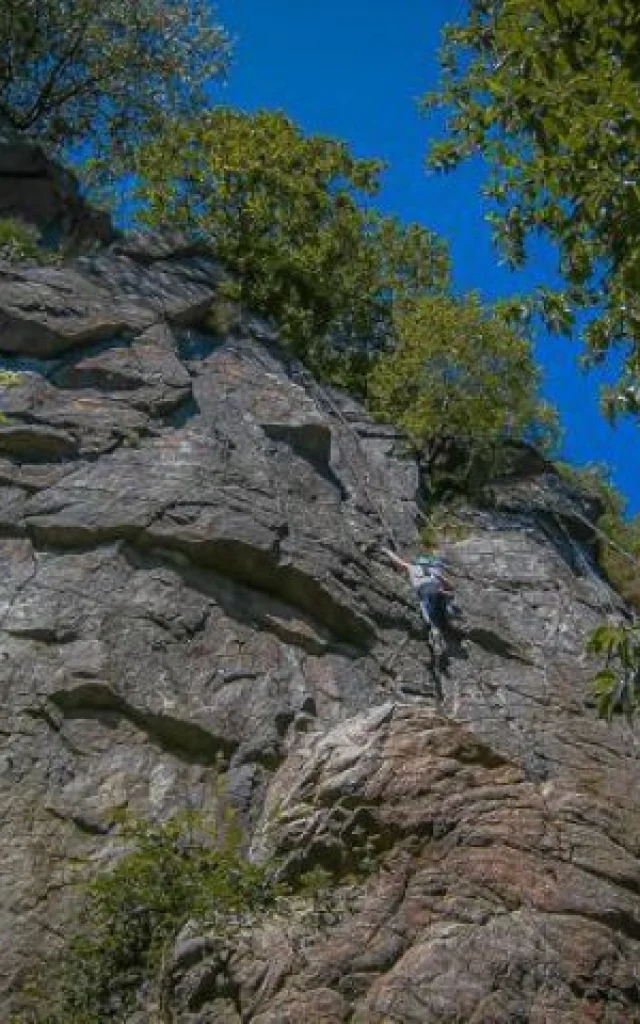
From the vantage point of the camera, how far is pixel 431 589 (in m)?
18.9

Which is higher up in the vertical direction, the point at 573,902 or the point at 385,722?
the point at 385,722

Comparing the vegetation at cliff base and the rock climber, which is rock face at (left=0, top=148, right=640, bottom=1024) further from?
the vegetation at cliff base

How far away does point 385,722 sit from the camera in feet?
44.8

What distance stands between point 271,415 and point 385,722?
28.6ft

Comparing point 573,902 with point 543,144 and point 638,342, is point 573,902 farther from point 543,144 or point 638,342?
point 543,144

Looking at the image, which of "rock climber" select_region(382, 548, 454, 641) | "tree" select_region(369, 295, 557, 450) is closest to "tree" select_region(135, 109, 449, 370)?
"tree" select_region(369, 295, 557, 450)

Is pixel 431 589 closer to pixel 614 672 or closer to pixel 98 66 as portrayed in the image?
pixel 614 672

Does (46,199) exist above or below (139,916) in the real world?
above

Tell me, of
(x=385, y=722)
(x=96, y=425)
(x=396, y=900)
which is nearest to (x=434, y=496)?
(x=96, y=425)

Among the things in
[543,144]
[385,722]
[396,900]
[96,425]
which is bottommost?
[396,900]

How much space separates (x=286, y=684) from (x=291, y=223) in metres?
15.4

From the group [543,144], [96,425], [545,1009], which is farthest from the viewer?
[96,425]

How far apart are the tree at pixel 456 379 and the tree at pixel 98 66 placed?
10.7m

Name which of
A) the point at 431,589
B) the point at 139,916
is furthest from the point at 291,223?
the point at 139,916
